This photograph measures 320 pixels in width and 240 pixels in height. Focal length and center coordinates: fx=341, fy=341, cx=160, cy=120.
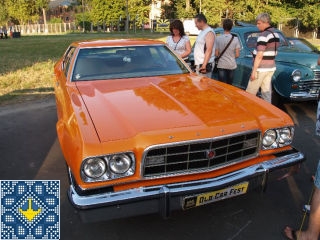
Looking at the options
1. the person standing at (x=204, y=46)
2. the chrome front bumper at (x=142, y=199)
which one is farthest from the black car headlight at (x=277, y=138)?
the person standing at (x=204, y=46)

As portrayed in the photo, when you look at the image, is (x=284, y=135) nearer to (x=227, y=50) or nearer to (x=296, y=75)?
(x=227, y=50)

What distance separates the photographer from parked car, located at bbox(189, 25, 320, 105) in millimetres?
6188

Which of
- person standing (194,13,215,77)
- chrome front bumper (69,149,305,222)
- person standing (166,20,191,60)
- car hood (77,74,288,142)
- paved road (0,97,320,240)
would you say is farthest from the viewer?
person standing (166,20,191,60)

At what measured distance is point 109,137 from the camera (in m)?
2.64

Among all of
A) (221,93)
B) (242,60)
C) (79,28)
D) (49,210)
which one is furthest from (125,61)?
(79,28)

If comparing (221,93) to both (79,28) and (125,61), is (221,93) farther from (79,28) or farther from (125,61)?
(79,28)

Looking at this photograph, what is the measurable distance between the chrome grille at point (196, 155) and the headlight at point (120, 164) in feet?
0.43

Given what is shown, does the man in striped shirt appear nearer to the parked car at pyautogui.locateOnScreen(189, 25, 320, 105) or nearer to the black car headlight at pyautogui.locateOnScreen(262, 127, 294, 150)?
the parked car at pyautogui.locateOnScreen(189, 25, 320, 105)

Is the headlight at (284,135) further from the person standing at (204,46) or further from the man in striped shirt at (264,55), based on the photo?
the person standing at (204,46)

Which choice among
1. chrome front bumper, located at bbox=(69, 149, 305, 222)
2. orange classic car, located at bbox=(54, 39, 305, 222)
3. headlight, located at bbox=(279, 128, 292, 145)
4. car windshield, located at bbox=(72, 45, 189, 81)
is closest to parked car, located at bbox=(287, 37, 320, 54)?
car windshield, located at bbox=(72, 45, 189, 81)

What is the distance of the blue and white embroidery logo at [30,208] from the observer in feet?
7.28

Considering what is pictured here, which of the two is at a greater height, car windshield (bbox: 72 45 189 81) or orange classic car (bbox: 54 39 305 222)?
car windshield (bbox: 72 45 189 81)

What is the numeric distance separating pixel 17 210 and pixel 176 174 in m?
1.20

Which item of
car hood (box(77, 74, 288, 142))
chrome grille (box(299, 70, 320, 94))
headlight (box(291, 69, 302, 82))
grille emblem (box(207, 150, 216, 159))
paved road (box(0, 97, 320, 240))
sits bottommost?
paved road (box(0, 97, 320, 240))
